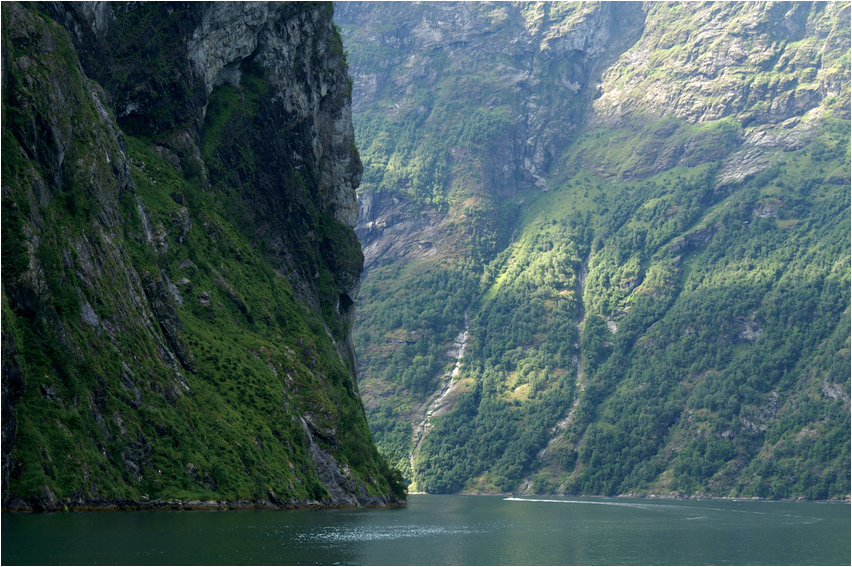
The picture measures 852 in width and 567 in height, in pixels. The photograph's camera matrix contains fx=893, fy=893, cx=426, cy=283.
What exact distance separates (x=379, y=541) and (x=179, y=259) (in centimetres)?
5100

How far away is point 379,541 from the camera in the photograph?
8012cm

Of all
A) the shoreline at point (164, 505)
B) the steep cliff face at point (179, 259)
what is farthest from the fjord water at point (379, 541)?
the steep cliff face at point (179, 259)

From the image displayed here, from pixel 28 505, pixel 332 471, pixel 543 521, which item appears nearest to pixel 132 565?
pixel 28 505

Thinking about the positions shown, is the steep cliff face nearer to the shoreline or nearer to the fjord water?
the shoreline

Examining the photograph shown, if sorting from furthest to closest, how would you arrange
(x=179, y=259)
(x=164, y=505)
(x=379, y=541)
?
(x=179, y=259) → (x=164, y=505) → (x=379, y=541)

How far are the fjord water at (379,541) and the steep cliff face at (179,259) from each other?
22.7 ft

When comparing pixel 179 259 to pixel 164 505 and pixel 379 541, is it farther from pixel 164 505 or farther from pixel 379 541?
pixel 379 541

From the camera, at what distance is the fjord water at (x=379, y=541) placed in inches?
2224

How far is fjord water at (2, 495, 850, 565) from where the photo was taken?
56.5 m

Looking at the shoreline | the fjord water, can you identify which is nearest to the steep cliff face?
the shoreline

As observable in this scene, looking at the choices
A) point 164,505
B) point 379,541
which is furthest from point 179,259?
point 379,541

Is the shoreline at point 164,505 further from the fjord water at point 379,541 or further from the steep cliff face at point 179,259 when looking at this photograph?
the fjord water at point 379,541

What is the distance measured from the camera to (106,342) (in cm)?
8481

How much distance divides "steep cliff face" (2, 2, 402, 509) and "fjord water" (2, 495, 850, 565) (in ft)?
22.7
